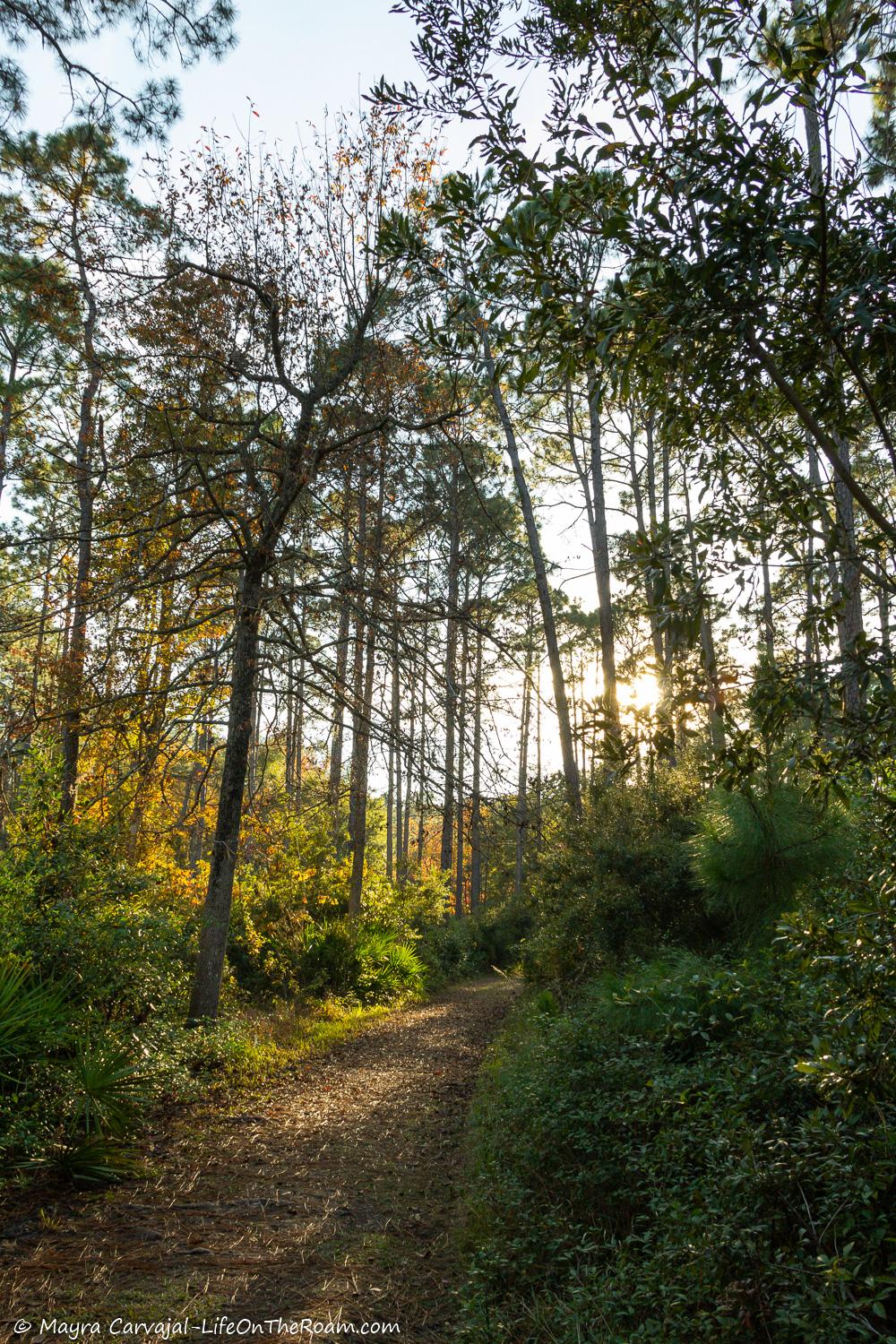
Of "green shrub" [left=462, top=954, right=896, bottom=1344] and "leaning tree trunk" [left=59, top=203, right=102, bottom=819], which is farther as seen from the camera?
"leaning tree trunk" [left=59, top=203, right=102, bottom=819]

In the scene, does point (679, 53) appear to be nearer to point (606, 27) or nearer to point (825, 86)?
point (606, 27)

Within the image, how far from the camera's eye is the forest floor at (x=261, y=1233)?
3309mm

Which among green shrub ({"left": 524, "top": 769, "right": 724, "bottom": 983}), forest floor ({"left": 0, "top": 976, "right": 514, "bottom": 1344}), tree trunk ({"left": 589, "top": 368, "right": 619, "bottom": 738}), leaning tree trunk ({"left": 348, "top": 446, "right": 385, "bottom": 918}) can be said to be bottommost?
forest floor ({"left": 0, "top": 976, "right": 514, "bottom": 1344})

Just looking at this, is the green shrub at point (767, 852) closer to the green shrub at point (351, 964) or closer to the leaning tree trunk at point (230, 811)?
the leaning tree trunk at point (230, 811)

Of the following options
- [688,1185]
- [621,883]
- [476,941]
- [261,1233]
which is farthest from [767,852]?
[476,941]

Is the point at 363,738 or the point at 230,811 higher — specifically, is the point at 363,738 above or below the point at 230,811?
above

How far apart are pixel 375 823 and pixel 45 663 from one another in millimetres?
10410

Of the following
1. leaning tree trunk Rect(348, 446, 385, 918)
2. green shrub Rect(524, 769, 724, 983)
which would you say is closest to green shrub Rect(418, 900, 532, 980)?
leaning tree trunk Rect(348, 446, 385, 918)

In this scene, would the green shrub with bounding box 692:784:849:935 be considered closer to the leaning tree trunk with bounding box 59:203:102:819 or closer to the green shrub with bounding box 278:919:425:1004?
the leaning tree trunk with bounding box 59:203:102:819

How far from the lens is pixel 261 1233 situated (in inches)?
165

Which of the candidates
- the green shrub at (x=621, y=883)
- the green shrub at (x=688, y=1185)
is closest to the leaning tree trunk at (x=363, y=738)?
the green shrub at (x=621, y=883)

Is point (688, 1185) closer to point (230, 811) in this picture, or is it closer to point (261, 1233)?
point (261, 1233)

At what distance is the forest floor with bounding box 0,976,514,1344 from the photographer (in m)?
3.31

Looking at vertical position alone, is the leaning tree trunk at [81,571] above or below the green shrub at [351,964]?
above
